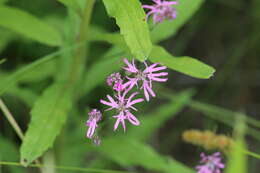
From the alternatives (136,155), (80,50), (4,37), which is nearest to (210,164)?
(136,155)

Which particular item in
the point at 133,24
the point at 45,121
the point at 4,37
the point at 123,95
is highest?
the point at 133,24

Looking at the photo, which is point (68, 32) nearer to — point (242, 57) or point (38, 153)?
point (38, 153)

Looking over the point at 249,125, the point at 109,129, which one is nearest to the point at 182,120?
the point at 249,125

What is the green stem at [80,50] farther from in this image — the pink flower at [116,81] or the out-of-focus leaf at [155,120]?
the out-of-focus leaf at [155,120]

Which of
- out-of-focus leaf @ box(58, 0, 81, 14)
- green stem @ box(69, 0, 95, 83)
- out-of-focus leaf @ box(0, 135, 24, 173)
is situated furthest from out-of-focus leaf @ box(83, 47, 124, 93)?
out-of-focus leaf @ box(0, 135, 24, 173)

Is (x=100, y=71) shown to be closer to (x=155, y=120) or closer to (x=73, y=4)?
(x=73, y=4)

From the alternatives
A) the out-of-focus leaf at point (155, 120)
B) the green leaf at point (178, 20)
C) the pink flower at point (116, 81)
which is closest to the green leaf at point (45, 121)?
the pink flower at point (116, 81)

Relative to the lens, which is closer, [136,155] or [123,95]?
[123,95]

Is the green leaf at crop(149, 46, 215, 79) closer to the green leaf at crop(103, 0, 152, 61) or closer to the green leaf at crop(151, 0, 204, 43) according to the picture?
the green leaf at crop(103, 0, 152, 61)
